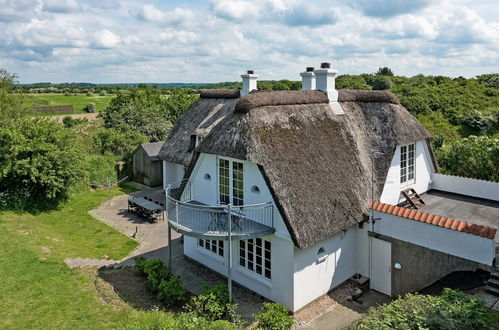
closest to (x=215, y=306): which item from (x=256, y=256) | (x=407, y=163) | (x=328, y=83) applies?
(x=256, y=256)

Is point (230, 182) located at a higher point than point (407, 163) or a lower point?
lower

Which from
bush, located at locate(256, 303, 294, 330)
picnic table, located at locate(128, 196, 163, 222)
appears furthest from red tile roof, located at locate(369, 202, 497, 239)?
picnic table, located at locate(128, 196, 163, 222)

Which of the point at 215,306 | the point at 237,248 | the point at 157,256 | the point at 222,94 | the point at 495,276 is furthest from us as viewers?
the point at 222,94

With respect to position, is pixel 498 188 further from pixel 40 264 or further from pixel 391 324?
pixel 40 264

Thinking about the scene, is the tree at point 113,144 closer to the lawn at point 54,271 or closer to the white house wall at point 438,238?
the lawn at point 54,271

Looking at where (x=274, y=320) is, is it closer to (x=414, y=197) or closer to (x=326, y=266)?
(x=326, y=266)

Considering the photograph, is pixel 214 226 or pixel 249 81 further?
pixel 249 81

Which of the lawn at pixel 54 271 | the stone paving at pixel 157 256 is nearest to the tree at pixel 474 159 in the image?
the stone paving at pixel 157 256
